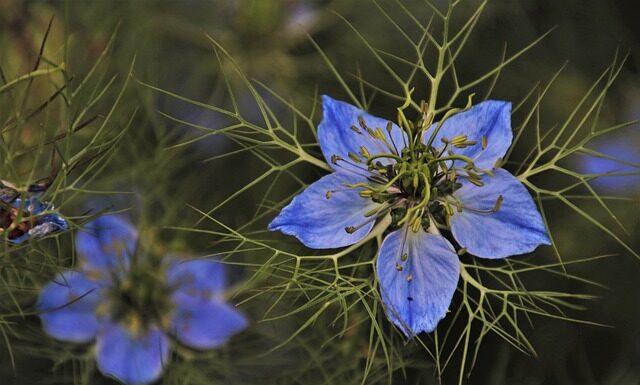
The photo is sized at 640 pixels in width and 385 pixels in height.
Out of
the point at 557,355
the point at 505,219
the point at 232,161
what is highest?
the point at 505,219

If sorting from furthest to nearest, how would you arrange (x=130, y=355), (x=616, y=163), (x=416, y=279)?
(x=616, y=163), (x=130, y=355), (x=416, y=279)

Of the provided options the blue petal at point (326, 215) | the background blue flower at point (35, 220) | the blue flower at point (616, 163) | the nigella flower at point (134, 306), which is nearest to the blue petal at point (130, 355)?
the nigella flower at point (134, 306)

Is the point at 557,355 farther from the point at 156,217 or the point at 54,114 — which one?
the point at 54,114

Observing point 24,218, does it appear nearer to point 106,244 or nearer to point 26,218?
point 26,218

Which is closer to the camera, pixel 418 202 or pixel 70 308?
pixel 418 202

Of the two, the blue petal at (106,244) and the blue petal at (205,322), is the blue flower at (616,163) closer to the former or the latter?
the blue petal at (205,322)

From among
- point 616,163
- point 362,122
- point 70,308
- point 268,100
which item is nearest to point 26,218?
point 70,308

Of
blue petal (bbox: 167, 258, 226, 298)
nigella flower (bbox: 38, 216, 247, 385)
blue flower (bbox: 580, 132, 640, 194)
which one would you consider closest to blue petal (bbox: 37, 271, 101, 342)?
nigella flower (bbox: 38, 216, 247, 385)

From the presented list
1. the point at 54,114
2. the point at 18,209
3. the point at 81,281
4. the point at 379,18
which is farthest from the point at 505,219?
the point at 379,18
